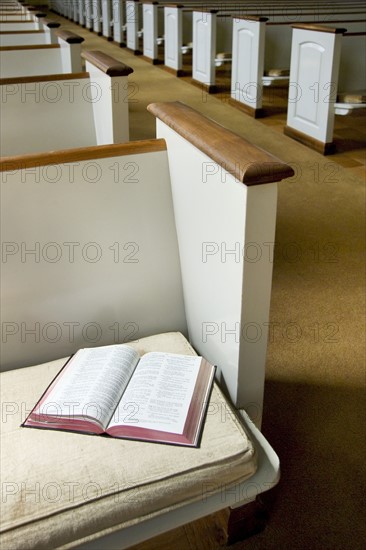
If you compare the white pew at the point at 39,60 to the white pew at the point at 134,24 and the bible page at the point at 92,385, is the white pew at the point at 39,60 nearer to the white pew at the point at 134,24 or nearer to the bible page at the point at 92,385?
the bible page at the point at 92,385

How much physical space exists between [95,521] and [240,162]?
0.72 meters

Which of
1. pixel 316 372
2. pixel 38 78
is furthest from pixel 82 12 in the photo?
pixel 316 372

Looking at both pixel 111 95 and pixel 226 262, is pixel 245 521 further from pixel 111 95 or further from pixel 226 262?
pixel 111 95

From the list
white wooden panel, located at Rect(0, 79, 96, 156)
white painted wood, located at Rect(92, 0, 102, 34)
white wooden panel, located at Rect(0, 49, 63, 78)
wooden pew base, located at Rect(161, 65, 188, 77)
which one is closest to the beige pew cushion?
white wooden panel, located at Rect(0, 79, 96, 156)

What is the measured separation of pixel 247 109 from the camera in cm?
549

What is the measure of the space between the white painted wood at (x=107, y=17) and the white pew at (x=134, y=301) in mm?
9094

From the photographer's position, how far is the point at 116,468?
3.74ft

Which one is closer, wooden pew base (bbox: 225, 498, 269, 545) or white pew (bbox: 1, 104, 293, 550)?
white pew (bbox: 1, 104, 293, 550)

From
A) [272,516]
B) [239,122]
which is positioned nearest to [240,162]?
[272,516]

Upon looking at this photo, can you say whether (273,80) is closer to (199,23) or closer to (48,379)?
(199,23)

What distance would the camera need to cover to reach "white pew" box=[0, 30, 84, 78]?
346cm

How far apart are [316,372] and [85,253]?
977 millimetres

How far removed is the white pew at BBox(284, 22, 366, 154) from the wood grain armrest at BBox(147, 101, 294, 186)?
284 centimetres

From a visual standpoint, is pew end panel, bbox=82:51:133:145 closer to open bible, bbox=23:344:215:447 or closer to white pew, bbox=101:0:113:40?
open bible, bbox=23:344:215:447
